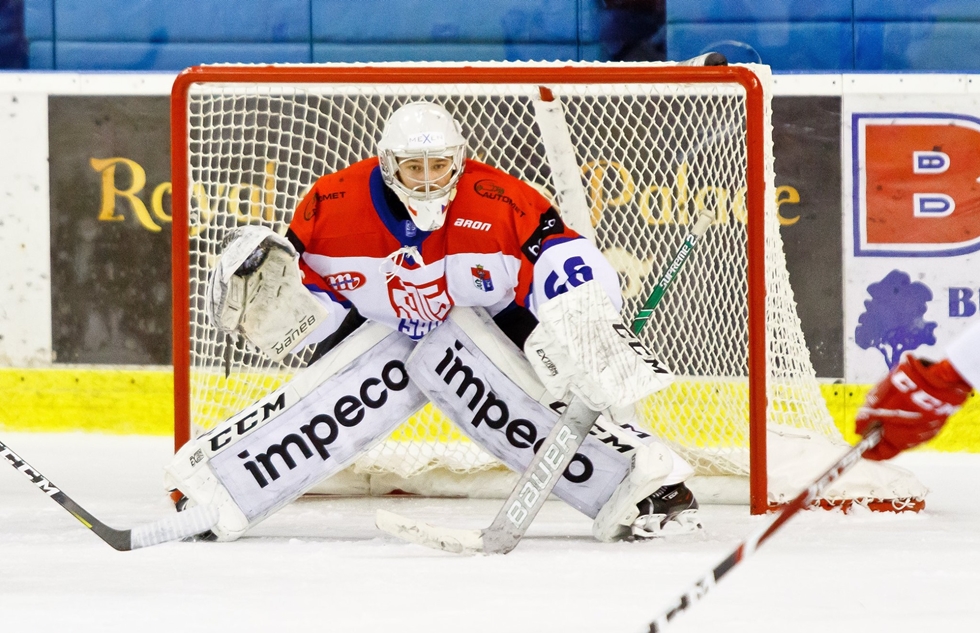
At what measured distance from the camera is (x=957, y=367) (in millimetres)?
1556

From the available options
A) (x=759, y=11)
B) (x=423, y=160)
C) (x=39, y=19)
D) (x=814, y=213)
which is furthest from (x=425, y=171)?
(x=39, y=19)

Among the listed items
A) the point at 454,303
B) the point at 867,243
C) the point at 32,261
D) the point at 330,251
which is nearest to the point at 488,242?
the point at 454,303

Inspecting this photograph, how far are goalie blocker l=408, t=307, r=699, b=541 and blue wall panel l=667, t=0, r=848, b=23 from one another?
2075 mm

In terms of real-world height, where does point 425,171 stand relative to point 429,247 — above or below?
above

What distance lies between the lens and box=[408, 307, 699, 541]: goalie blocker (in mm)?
2438

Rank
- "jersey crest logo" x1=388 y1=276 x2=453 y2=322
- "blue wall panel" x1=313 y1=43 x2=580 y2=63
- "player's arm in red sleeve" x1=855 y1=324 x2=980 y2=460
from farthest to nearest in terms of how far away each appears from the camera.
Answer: "blue wall panel" x1=313 y1=43 x2=580 y2=63 → "jersey crest logo" x1=388 y1=276 x2=453 y2=322 → "player's arm in red sleeve" x1=855 y1=324 x2=980 y2=460

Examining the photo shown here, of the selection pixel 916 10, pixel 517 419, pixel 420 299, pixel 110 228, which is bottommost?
pixel 517 419

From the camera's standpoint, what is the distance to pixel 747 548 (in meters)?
1.73

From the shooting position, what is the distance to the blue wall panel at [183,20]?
441cm

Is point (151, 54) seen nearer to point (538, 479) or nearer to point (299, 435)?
point (299, 435)

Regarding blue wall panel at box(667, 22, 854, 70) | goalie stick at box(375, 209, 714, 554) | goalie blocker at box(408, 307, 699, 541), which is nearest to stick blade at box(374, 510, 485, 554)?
goalie stick at box(375, 209, 714, 554)

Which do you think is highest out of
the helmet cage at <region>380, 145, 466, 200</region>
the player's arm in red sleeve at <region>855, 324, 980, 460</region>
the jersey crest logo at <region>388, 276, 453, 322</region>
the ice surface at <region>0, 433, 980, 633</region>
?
the helmet cage at <region>380, 145, 466, 200</region>

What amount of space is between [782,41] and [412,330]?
2.23m

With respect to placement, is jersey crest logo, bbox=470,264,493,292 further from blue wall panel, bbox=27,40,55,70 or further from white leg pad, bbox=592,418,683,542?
blue wall panel, bbox=27,40,55,70
